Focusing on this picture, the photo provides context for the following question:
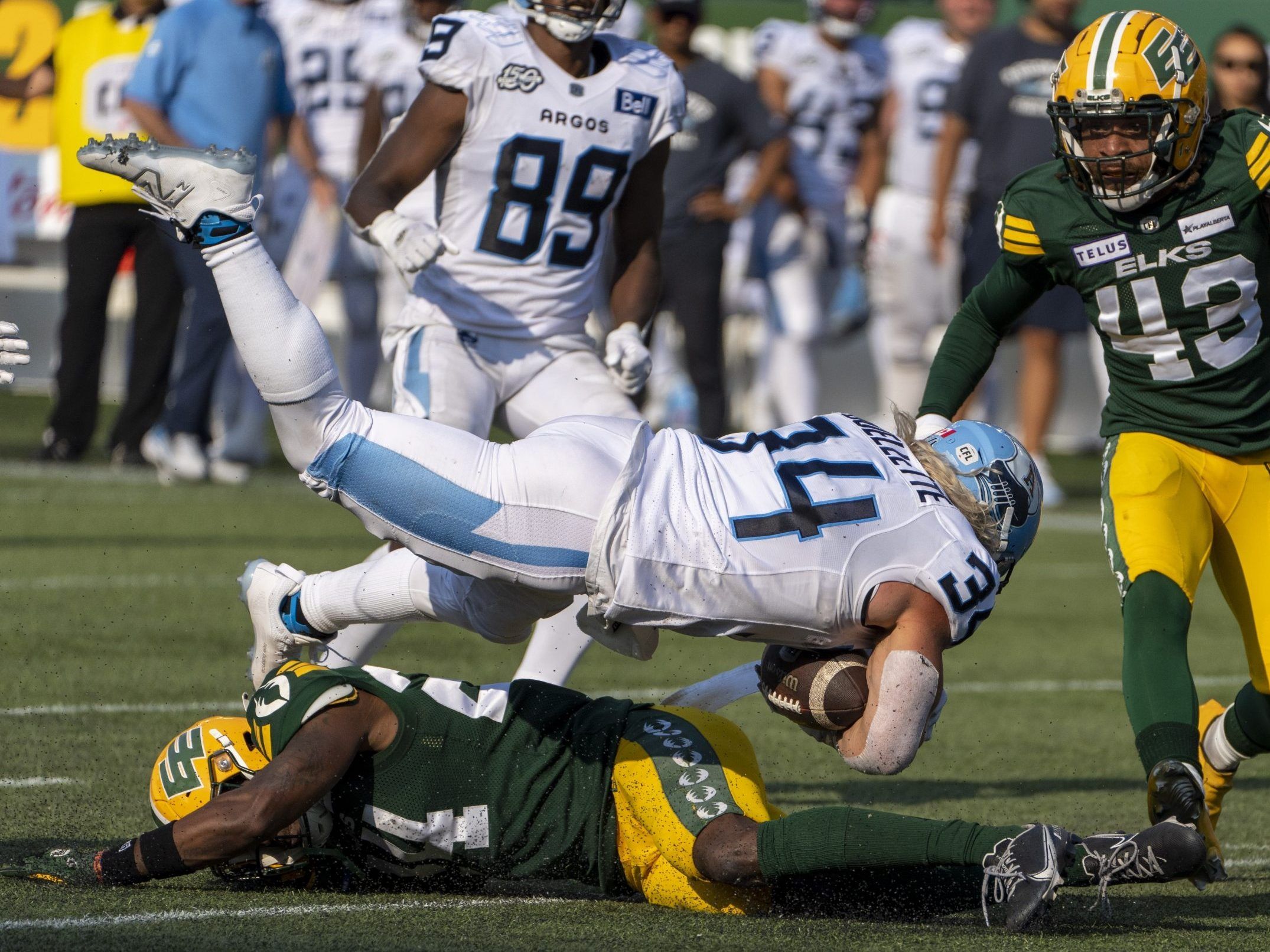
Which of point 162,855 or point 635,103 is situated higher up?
point 635,103

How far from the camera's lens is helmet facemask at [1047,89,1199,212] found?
165 inches

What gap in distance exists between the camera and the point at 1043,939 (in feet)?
11.2

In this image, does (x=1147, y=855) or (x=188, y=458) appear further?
(x=188, y=458)

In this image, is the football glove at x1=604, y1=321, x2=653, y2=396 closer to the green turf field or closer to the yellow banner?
the green turf field

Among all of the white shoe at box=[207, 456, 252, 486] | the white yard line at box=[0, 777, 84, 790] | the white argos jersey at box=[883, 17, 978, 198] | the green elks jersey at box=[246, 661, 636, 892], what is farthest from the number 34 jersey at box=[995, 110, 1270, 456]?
the white argos jersey at box=[883, 17, 978, 198]

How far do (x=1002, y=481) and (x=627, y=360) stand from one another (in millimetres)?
1470

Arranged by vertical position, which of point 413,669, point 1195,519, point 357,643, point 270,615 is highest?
point 1195,519

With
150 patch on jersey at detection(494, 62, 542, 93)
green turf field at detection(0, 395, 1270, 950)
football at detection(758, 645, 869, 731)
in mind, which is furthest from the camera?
150 patch on jersey at detection(494, 62, 542, 93)

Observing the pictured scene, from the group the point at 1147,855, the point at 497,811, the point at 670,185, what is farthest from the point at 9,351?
the point at 670,185

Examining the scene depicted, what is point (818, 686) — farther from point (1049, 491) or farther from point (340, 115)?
point (340, 115)

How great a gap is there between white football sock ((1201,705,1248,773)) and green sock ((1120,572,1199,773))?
493 millimetres

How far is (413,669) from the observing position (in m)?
6.08

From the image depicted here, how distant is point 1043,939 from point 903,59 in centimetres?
899

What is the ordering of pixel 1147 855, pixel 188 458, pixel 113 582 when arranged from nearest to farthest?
1. pixel 1147 855
2. pixel 113 582
3. pixel 188 458
